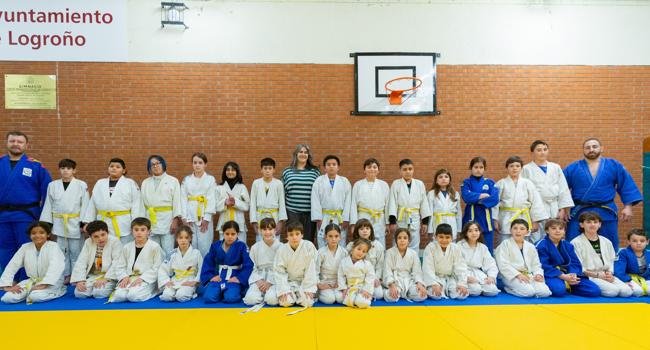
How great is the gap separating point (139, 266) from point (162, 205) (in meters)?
0.84

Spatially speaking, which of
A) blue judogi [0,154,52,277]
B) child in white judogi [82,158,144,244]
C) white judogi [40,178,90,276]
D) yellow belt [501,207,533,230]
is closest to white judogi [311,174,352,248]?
yellow belt [501,207,533,230]

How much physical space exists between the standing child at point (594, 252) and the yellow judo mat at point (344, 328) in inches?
19.6

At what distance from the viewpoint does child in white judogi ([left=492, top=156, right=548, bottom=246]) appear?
4.96 metres

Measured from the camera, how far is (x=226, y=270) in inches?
167

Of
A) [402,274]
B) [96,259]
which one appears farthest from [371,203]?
[96,259]

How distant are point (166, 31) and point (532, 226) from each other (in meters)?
5.98

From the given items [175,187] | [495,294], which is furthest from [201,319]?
[495,294]

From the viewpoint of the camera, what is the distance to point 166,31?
6094mm

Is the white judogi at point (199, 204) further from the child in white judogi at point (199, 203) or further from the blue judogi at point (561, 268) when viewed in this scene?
the blue judogi at point (561, 268)

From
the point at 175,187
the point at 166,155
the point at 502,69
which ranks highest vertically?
the point at 502,69

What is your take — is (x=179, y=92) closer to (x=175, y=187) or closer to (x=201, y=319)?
(x=175, y=187)

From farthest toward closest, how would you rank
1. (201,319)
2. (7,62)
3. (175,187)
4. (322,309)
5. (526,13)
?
(526,13) < (7,62) < (175,187) < (322,309) < (201,319)

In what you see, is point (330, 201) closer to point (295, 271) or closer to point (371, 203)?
point (371, 203)

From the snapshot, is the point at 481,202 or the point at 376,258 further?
the point at 481,202
